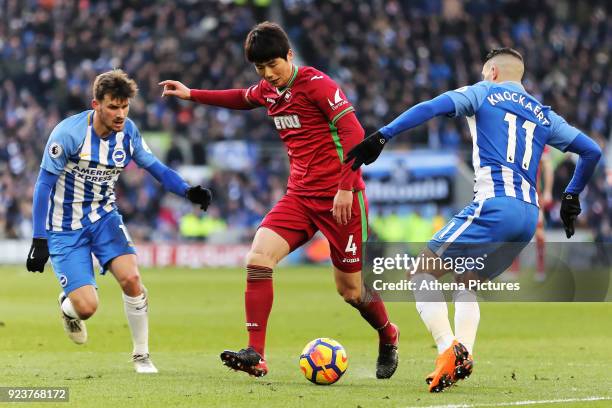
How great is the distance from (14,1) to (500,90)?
27359 mm

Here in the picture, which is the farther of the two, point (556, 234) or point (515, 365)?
point (556, 234)

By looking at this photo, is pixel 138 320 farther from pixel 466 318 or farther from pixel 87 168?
pixel 466 318

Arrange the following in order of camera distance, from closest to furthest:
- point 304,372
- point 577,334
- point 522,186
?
point 522,186 < point 304,372 < point 577,334

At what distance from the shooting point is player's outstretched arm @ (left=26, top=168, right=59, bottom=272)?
334 inches

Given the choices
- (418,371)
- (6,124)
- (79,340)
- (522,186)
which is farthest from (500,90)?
(6,124)

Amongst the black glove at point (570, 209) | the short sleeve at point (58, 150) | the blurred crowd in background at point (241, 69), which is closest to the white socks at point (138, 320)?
the short sleeve at point (58, 150)

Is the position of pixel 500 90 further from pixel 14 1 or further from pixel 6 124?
pixel 14 1

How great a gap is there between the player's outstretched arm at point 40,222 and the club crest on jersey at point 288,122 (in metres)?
1.69

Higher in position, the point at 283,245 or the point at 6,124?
the point at 6,124

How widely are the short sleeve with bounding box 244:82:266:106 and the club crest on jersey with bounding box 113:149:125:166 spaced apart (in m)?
1.03

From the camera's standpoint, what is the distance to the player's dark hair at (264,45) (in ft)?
27.0

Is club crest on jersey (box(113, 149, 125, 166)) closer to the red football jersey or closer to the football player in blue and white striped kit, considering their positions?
the football player in blue and white striped kit

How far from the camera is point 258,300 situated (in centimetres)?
838

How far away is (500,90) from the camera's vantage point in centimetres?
768
